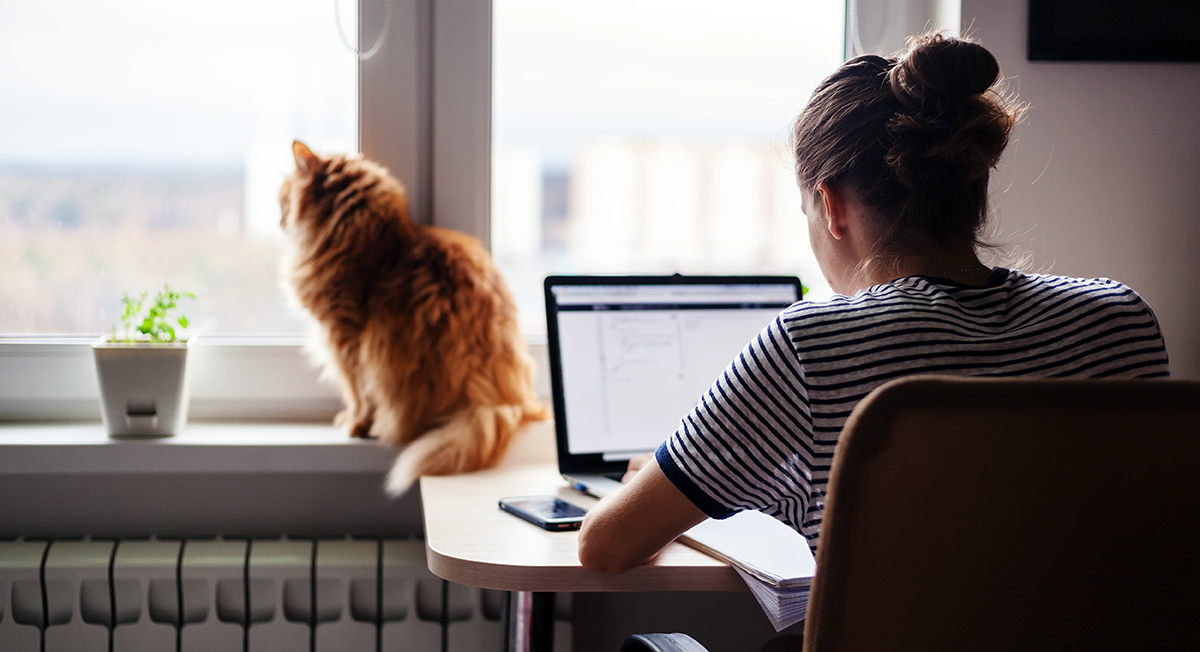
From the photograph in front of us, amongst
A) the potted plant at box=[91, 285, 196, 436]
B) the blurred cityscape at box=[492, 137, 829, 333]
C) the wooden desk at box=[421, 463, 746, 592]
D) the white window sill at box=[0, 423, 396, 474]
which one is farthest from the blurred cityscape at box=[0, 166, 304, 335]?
the wooden desk at box=[421, 463, 746, 592]

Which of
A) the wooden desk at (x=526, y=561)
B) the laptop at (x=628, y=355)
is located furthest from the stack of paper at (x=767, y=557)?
the laptop at (x=628, y=355)

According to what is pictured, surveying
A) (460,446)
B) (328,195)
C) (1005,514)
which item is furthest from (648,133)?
(1005,514)

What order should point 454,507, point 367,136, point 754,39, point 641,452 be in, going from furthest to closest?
1. point 754,39
2. point 367,136
3. point 641,452
4. point 454,507

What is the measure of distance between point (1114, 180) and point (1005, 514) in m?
1.23

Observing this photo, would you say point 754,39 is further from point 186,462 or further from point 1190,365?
point 186,462

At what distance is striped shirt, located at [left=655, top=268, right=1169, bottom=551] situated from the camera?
699mm

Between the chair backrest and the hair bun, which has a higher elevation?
the hair bun

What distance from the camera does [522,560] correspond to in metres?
0.89

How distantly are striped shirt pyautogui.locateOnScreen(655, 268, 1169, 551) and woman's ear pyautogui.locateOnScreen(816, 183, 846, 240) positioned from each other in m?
0.12

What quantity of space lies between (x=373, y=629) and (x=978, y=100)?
1.14 m

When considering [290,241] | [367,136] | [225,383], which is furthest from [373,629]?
[367,136]

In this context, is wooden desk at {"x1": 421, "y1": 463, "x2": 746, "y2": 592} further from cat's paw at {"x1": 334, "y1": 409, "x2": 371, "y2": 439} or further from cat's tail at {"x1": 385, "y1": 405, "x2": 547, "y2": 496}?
cat's paw at {"x1": 334, "y1": 409, "x2": 371, "y2": 439}

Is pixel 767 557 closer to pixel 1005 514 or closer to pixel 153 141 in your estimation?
pixel 1005 514

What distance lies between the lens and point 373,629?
4.49ft
